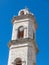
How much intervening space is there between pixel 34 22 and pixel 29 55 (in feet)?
19.1

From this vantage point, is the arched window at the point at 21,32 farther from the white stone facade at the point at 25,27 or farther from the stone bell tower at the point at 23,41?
the white stone facade at the point at 25,27

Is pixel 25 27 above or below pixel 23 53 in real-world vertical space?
above

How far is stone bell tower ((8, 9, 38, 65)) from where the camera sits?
27.5 meters

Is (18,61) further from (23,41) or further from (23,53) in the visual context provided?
(23,41)

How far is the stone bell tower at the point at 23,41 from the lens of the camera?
2752 cm

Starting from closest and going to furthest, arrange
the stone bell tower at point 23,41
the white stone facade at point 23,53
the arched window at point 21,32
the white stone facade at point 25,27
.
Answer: the white stone facade at point 23,53 < the stone bell tower at point 23,41 < the white stone facade at point 25,27 < the arched window at point 21,32

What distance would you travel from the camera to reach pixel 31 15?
31.3 metres

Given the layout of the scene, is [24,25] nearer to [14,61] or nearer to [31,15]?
[31,15]

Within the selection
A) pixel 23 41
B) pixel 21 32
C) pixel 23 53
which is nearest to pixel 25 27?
pixel 21 32

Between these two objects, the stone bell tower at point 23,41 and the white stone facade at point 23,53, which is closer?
the white stone facade at point 23,53

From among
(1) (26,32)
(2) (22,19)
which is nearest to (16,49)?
(1) (26,32)

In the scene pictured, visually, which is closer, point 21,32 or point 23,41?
point 23,41

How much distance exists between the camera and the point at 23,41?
1132 inches

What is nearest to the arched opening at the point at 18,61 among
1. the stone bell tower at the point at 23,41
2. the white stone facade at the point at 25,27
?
the stone bell tower at the point at 23,41
